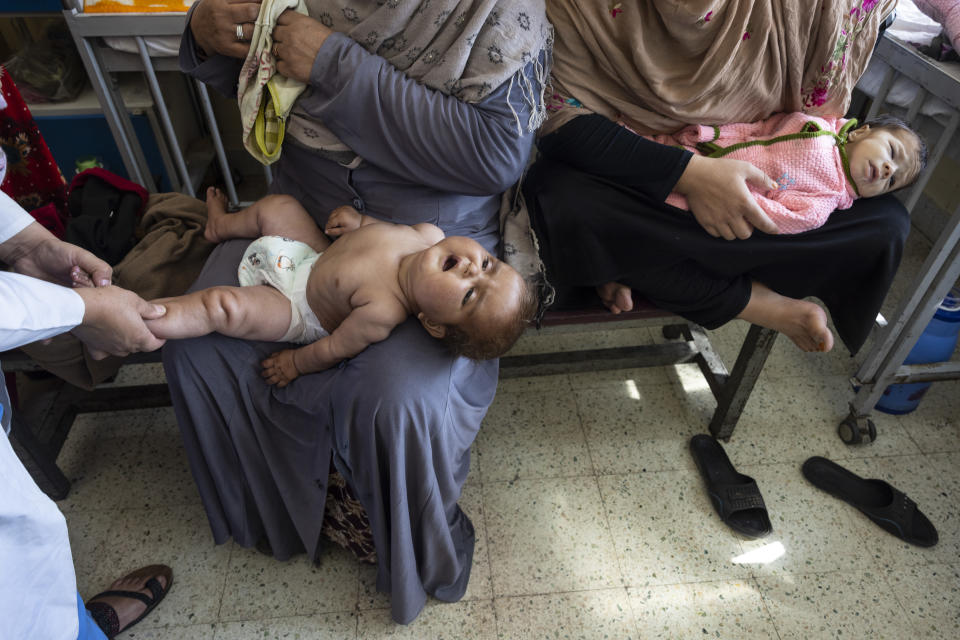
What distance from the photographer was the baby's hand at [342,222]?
1596 millimetres

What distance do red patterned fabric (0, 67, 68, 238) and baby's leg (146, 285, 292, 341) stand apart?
763 mm

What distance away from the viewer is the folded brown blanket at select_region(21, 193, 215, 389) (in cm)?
155

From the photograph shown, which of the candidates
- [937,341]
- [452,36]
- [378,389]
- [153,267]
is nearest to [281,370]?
[378,389]

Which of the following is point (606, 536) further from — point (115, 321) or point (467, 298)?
point (115, 321)

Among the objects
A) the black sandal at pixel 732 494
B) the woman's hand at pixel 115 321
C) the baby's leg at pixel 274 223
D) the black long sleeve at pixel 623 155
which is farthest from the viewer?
the black sandal at pixel 732 494

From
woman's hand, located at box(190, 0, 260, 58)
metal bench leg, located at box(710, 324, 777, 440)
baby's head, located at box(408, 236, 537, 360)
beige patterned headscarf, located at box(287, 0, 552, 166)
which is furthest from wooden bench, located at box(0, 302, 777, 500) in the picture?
woman's hand, located at box(190, 0, 260, 58)

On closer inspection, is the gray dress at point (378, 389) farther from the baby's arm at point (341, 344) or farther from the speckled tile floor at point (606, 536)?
the speckled tile floor at point (606, 536)

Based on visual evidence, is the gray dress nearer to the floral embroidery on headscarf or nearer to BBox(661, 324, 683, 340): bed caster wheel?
the floral embroidery on headscarf

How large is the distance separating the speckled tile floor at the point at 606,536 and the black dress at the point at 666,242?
0.57 meters

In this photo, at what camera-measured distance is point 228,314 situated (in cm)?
143

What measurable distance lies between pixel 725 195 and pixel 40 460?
81.0 inches

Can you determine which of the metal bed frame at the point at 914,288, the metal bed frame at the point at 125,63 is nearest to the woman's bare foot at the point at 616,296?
the metal bed frame at the point at 914,288

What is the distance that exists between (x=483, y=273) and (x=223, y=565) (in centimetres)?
114

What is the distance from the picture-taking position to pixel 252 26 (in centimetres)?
145
